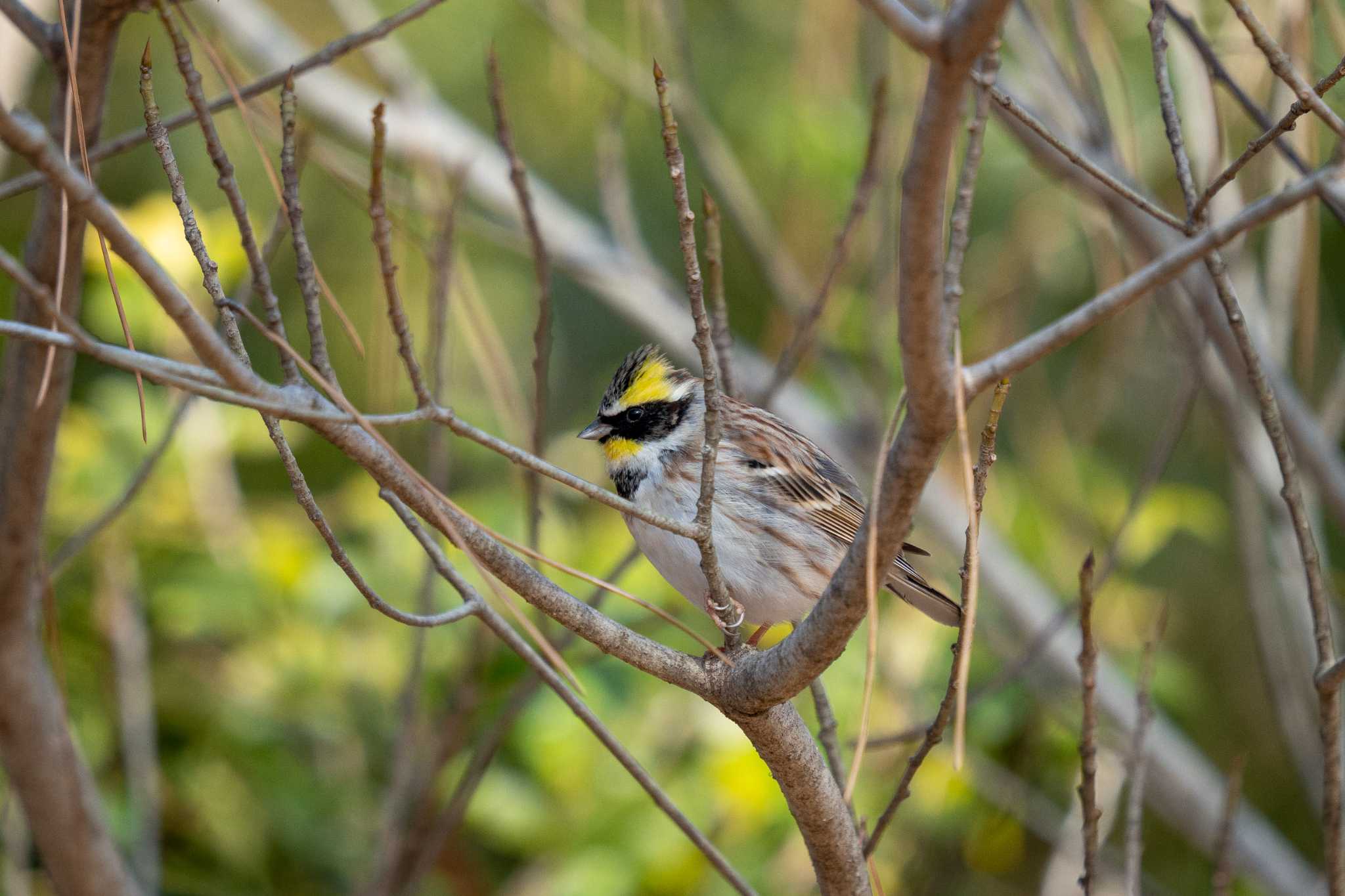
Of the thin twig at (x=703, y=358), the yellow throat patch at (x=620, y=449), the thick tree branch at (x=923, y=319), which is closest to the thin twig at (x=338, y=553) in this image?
the thin twig at (x=703, y=358)

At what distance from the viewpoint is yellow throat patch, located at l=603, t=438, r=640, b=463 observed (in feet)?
9.24

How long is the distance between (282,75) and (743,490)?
4.25 feet

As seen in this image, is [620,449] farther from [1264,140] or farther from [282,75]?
[1264,140]

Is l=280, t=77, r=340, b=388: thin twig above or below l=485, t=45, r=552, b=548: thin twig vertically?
below

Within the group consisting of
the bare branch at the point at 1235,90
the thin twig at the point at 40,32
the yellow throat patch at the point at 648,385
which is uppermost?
the bare branch at the point at 1235,90

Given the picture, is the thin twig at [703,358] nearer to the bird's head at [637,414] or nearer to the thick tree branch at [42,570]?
the thick tree branch at [42,570]

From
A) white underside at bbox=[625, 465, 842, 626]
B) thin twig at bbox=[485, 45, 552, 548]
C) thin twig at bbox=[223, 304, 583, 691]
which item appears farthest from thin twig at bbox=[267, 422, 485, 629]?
white underside at bbox=[625, 465, 842, 626]

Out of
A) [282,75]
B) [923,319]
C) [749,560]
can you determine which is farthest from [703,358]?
[749,560]

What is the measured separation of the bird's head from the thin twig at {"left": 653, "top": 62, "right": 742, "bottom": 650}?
47.0 inches

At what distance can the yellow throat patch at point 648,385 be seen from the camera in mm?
2836

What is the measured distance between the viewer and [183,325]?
107cm

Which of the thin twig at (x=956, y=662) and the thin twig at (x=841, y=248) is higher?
the thin twig at (x=841, y=248)

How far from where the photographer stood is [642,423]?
9.31ft

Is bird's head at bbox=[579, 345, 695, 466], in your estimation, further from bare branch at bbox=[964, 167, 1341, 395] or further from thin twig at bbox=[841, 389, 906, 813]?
bare branch at bbox=[964, 167, 1341, 395]
